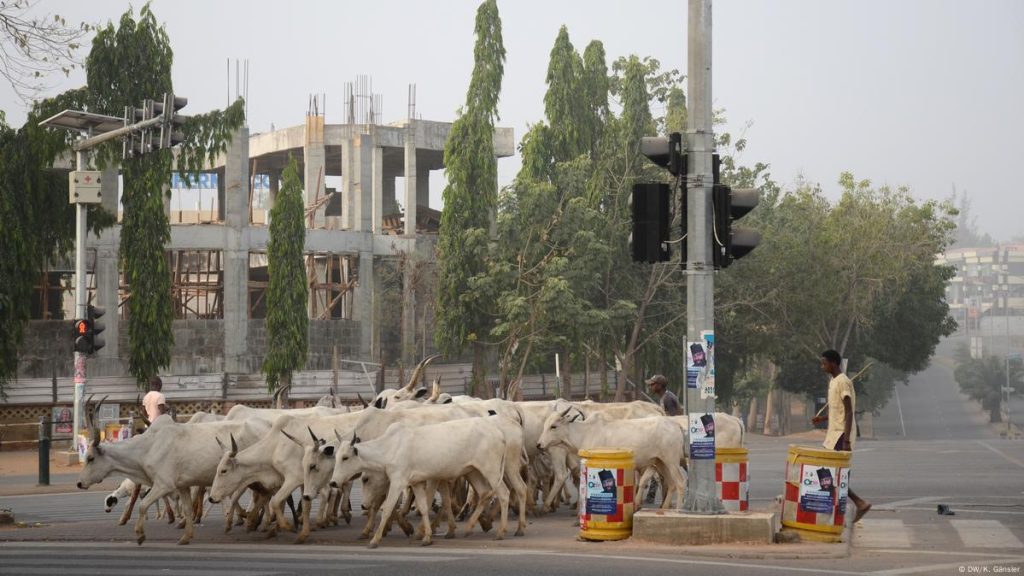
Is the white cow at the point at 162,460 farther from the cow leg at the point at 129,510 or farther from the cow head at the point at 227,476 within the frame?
the cow leg at the point at 129,510

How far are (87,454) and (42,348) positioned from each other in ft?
112

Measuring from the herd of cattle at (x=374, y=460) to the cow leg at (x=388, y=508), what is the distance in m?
0.01

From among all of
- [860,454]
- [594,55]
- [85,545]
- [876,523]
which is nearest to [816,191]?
[594,55]

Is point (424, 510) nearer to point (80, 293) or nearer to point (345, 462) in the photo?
point (345, 462)

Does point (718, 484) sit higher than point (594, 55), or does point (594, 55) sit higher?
point (594, 55)

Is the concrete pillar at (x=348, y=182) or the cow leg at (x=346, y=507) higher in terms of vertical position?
the concrete pillar at (x=348, y=182)

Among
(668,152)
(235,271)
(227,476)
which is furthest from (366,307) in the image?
(668,152)

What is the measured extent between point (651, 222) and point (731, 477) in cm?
387

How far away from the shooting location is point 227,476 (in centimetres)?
1705

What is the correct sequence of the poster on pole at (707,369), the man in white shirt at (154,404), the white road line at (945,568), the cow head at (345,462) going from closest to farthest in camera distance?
the white road line at (945,568)
the poster on pole at (707,369)
the cow head at (345,462)
the man in white shirt at (154,404)

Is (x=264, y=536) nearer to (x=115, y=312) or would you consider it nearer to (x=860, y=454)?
(x=860, y=454)

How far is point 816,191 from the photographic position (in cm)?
6091

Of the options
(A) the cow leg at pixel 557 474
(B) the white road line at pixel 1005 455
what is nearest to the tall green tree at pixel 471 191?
(B) the white road line at pixel 1005 455

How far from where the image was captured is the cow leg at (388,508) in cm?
1575
